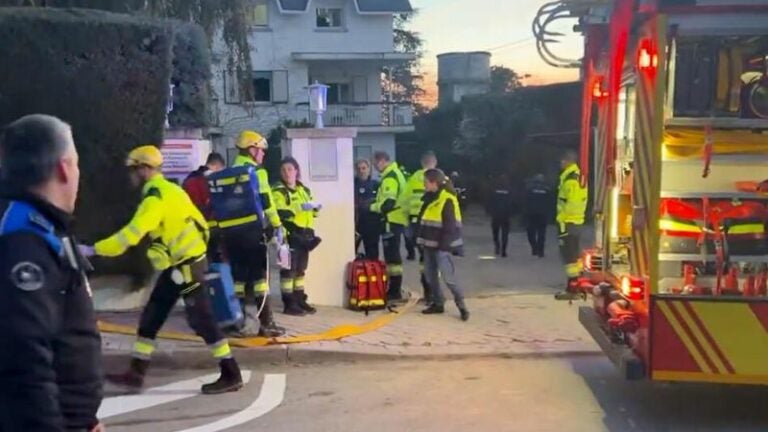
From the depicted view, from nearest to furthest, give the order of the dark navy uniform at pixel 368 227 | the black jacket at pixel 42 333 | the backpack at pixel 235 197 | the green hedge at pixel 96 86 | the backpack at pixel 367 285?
the black jacket at pixel 42 333, the backpack at pixel 235 197, the green hedge at pixel 96 86, the backpack at pixel 367 285, the dark navy uniform at pixel 368 227

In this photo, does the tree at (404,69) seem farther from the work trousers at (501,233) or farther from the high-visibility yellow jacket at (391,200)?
the high-visibility yellow jacket at (391,200)

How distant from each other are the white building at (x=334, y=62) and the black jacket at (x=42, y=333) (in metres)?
36.2

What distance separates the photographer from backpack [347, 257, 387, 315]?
10977 millimetres

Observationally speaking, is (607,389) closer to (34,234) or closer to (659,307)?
Answer: (659,307)

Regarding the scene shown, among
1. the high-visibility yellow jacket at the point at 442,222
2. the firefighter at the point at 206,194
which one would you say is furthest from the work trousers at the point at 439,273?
the firefighter at the point at 206,194

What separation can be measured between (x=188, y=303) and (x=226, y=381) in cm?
69

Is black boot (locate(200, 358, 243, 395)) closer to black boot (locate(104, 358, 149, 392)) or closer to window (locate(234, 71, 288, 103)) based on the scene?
black boot (locate(104, 358, 149, 392))

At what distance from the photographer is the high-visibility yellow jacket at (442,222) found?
10.5 m

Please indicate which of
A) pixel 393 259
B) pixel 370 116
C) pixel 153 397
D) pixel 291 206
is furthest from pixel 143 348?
pixel 370 116

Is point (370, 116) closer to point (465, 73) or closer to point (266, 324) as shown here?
point (465, 73)

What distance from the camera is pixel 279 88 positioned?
39.8m

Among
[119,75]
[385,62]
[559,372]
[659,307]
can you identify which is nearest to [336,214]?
[119,75]

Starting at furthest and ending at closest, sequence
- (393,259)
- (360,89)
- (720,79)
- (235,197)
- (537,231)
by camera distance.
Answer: (360,89)
(537,231)
(393,259)
(235,197)
(720,79)

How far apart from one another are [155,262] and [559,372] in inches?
134
